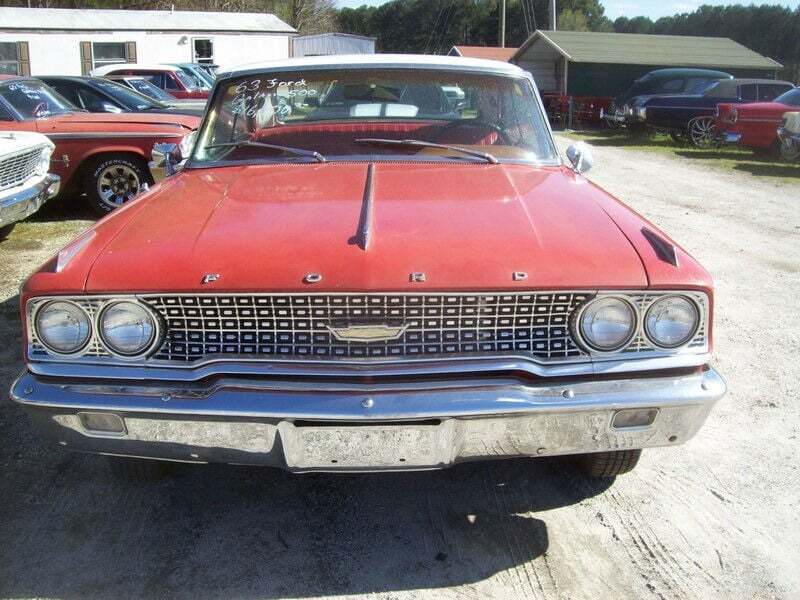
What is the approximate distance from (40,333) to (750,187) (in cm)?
1064

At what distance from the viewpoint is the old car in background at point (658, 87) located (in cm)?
1795

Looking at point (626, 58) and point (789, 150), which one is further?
point (626, 58)

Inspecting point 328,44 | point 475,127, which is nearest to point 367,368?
point 475,127

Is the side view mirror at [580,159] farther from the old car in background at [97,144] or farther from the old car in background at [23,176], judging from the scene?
the old car in background at [97,144]

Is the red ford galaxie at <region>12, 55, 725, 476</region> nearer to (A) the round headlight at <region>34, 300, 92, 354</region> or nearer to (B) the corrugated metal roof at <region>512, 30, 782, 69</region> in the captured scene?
(A) the round headlight at <region>34, 300, 92, 354</region>

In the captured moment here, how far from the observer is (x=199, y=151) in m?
3.66

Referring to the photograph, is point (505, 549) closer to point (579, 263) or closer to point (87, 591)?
point (579, 263)

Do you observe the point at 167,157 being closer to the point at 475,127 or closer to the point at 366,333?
the point at 475,127

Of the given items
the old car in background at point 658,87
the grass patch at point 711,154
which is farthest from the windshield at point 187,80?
the old car in background at point 658,87

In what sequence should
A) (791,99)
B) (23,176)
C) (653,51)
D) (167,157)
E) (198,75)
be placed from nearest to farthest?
(167,157)
(23,176)
(791,99)
(198,75)
(653,51)

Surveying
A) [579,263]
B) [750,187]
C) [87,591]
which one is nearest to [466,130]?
[579,263]

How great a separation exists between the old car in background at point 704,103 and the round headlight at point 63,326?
15836mm

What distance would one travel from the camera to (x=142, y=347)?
96.0 inches

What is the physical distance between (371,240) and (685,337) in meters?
1.02
